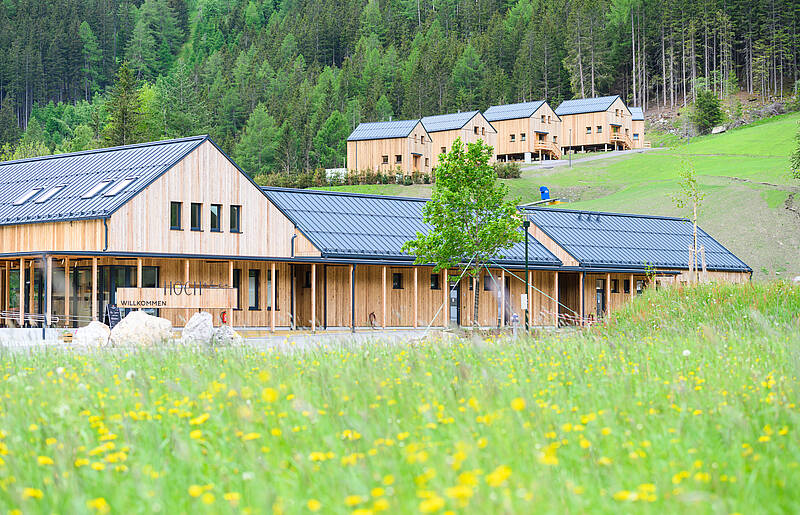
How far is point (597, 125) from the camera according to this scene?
98312 mm

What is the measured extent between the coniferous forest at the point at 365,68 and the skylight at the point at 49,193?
1870 inches

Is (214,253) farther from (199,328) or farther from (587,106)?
(587,106)

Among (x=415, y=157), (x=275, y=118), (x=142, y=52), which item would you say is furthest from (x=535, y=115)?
(x=142, y=52)

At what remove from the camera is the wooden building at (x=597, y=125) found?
3846 inches

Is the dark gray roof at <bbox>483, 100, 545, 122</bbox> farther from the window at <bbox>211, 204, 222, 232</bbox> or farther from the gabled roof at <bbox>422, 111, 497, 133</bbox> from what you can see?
the window at <bbox>211, 204, 222, 232</bbox>

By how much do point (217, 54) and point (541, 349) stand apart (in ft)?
533

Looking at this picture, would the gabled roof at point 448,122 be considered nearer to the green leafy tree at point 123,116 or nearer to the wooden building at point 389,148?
the wooden building at point 389,148

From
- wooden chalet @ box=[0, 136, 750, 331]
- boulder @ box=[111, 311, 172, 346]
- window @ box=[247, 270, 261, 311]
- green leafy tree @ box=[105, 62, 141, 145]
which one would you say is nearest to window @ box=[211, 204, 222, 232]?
wooden chalet @ box=[0, 136, 750, 331]

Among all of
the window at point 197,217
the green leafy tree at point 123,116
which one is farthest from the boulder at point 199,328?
the green leafy tree at point 123,116

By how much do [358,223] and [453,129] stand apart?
51.6m

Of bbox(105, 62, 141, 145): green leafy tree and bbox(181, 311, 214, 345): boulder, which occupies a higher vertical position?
bbox(105, 62, 141, 145): green leafy tree

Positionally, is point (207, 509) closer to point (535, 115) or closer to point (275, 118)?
point (535, 115)

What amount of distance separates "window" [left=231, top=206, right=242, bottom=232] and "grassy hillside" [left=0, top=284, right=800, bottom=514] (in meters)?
23.3

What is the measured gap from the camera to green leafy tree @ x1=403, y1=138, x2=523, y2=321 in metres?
33.8
